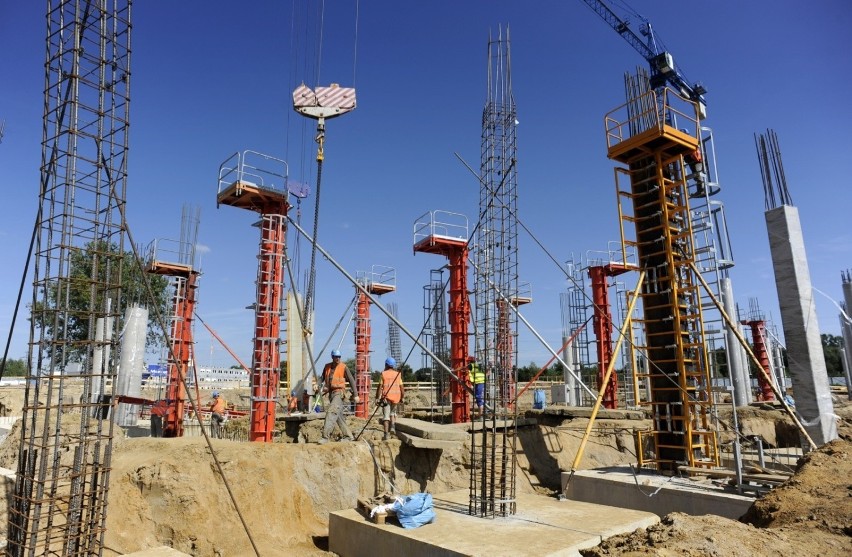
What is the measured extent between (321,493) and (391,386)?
2788mm

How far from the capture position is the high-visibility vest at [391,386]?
13.1 metres

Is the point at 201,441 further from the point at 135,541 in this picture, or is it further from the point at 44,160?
the point at 44,160

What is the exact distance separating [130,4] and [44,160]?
107 inches

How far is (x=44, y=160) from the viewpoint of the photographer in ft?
25.8

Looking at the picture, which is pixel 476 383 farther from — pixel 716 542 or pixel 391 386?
pixel 716 542

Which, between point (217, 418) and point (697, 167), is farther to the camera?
point (217, 418)

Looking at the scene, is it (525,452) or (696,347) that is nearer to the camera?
(696,347)

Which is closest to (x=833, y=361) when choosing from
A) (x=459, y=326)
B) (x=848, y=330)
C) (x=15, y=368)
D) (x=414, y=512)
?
(x=848, y=330)

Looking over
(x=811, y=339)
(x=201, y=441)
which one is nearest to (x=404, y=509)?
(x=201, y=441)

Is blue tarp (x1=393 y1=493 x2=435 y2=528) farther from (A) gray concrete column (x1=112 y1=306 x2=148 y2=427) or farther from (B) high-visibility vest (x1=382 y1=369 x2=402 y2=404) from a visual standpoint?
(A) gray concrete column (x1=112 y1=306 x2=148 y2=427)

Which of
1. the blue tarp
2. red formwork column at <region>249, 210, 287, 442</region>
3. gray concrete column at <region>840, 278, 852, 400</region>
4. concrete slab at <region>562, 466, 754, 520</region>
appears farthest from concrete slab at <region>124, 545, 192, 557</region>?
gray concrete column at <region>840, 278, 852, 400</region>

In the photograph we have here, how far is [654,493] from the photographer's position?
33.4ft

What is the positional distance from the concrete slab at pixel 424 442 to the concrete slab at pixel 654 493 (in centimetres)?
276

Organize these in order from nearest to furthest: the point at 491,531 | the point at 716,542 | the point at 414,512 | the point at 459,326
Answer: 1. the point at 716,542
2. the point at 491,531
3. the point at 414,512
4. the point at 459,326
